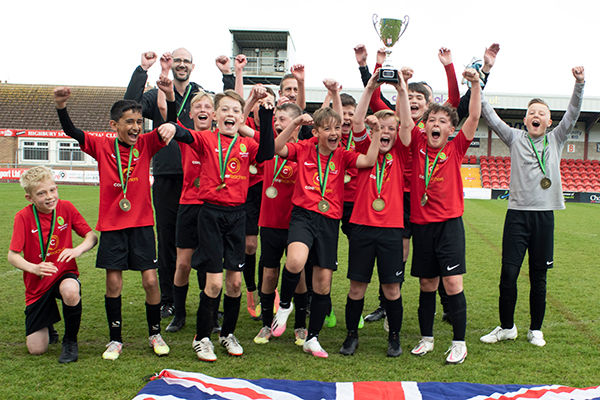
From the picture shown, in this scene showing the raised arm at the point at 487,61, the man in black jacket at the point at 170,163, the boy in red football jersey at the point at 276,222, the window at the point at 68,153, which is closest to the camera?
the raised arm at the point at 487,61

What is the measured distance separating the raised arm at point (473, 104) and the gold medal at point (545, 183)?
0.91m

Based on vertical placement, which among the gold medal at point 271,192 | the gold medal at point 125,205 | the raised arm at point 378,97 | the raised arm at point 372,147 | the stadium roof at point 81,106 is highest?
the stadium roof at point 81,106

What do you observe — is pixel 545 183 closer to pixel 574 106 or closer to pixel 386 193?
pixel 574 106

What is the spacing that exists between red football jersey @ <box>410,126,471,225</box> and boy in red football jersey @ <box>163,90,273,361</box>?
1.17m

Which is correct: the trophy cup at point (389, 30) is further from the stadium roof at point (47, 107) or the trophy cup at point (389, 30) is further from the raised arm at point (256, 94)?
the stadium roof at point (47, 107)

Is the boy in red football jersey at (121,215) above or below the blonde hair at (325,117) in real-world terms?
below

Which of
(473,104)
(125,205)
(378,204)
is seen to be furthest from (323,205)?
(125,205)

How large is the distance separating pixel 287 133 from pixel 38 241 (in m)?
2.03

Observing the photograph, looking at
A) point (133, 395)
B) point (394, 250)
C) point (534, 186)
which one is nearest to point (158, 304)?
point (133, 395)

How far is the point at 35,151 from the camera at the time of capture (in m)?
32.0

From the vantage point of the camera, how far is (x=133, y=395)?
3027 mm

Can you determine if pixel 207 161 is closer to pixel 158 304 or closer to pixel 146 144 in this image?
pixel 146 144

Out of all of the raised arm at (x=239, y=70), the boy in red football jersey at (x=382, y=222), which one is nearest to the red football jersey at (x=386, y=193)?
the boy in red football jersey at (x=382, y=222)

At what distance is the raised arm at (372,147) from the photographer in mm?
3815
